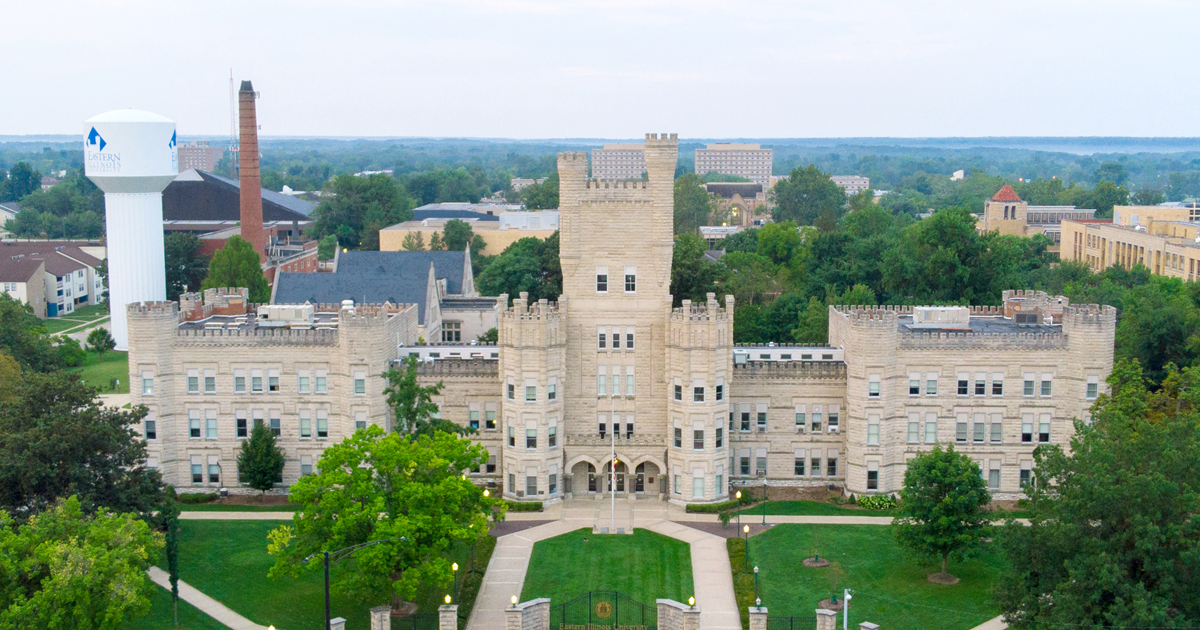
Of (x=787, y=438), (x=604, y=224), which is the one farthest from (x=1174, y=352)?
(x=604, y=224)

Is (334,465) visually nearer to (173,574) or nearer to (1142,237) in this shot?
(173,574)

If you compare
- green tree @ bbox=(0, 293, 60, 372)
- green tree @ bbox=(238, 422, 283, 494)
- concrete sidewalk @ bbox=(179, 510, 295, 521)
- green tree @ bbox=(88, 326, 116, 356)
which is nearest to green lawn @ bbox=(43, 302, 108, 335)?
green tree @ bbox=(88, 326, 116, 356)

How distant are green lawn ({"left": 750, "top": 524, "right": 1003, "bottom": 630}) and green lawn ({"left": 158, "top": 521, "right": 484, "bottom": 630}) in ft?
53.2

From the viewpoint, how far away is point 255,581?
62.7 m

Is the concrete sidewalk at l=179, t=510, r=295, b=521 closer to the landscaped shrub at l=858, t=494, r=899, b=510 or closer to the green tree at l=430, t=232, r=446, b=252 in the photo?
the landscaped shrub at l=858, t=494, r=899, b=510

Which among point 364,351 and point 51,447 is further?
point 364,351

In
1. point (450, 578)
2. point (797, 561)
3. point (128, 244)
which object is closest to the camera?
point (450, 578)

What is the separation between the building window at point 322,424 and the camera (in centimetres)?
7625

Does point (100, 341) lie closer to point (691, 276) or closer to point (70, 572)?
point (691, 276)

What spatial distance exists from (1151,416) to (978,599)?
68.6ft

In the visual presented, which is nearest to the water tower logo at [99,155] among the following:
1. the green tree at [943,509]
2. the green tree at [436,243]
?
the green tree at [436,243]

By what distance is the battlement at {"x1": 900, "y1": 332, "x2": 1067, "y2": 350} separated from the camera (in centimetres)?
7431

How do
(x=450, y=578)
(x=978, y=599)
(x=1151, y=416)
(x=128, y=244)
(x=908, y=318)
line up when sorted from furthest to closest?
(x=128, y=244) < (x=908, y=318) < (x=1151, y=416) < (x=978, y=599) < (x=450, y=578)

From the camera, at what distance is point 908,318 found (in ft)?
275
